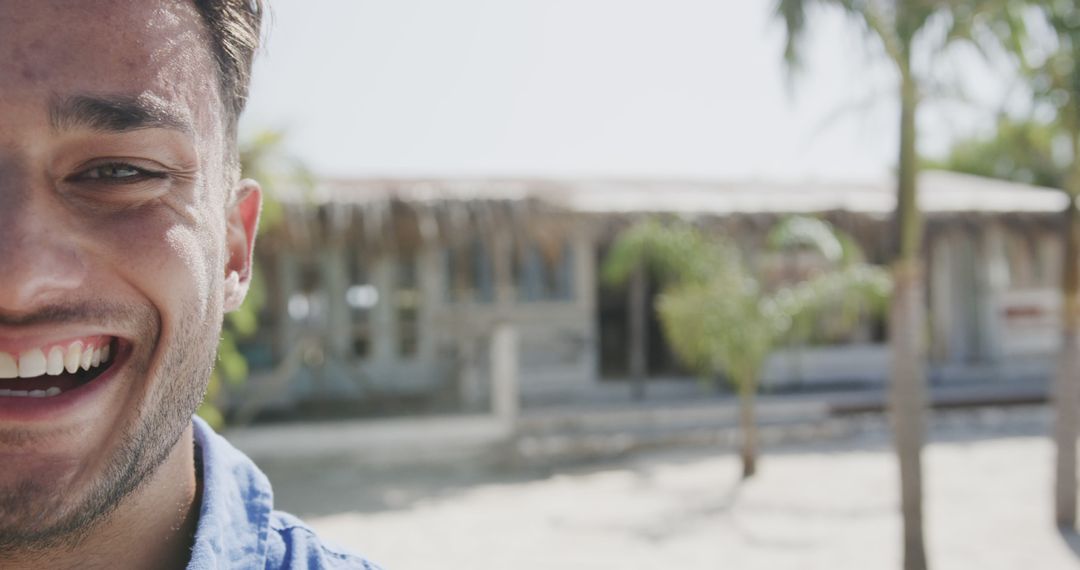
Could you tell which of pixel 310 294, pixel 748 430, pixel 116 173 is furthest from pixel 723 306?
pixel 116 173

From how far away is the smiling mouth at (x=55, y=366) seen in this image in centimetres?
88

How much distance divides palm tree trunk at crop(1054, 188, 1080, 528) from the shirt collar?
257 inches

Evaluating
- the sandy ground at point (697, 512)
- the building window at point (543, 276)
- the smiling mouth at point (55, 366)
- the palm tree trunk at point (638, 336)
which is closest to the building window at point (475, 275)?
the building window at point (543, 276)

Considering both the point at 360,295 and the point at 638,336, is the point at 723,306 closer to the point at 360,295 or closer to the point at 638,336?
the point at 638,336

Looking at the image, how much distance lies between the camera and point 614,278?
8.12 m

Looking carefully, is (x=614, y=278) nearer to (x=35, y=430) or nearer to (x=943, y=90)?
(x=943, y=90)

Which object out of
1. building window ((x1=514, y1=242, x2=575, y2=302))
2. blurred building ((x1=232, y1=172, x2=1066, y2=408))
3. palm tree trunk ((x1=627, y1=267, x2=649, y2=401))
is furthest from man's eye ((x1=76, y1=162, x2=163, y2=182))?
building window ((x1=514, y1=242, x2=575, y2=302))

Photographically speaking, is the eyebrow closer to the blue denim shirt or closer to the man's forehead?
the man's forehead

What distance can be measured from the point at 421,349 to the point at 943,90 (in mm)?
8829

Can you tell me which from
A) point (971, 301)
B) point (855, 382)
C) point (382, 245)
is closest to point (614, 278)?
point (382, 245)

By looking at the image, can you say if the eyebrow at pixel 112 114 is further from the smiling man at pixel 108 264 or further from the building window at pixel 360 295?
the building window at pixel 360 295

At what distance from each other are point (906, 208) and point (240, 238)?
4244 millimetres

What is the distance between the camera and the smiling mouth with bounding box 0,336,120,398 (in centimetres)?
88

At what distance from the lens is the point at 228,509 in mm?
1210
